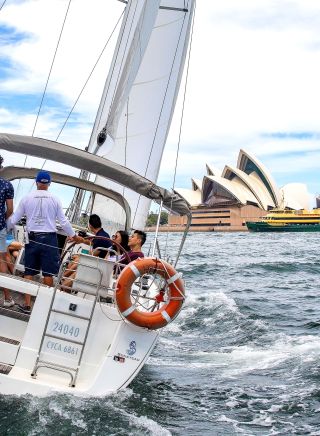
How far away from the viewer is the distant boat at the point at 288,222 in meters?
67.4

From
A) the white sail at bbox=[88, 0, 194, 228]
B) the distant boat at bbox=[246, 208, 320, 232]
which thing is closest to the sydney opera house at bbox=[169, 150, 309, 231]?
the distant boat at bbox=[246, 208, 320, 232]

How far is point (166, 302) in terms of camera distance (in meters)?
4.48

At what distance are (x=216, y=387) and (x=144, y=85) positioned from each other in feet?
17.3

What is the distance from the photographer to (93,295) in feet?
14.7

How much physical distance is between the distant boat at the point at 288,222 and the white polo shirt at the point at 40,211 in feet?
206

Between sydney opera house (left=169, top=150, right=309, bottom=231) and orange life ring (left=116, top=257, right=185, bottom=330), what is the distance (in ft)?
210

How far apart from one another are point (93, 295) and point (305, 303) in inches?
290

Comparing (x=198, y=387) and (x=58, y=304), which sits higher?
(x=58, y=304)

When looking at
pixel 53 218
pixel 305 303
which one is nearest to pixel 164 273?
pixel 53 218

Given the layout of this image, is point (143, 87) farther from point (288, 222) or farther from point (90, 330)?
point (288, 222)

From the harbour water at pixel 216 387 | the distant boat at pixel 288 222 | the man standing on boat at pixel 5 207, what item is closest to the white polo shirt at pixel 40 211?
the man standing on boat at pixel 5 207

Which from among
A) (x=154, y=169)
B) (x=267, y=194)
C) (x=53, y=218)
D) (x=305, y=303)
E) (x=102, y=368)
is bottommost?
(x=102, y=368)

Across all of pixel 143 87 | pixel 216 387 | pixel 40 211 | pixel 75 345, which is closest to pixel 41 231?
pixel 40 211

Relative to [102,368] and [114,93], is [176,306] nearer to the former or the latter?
[102,368]
